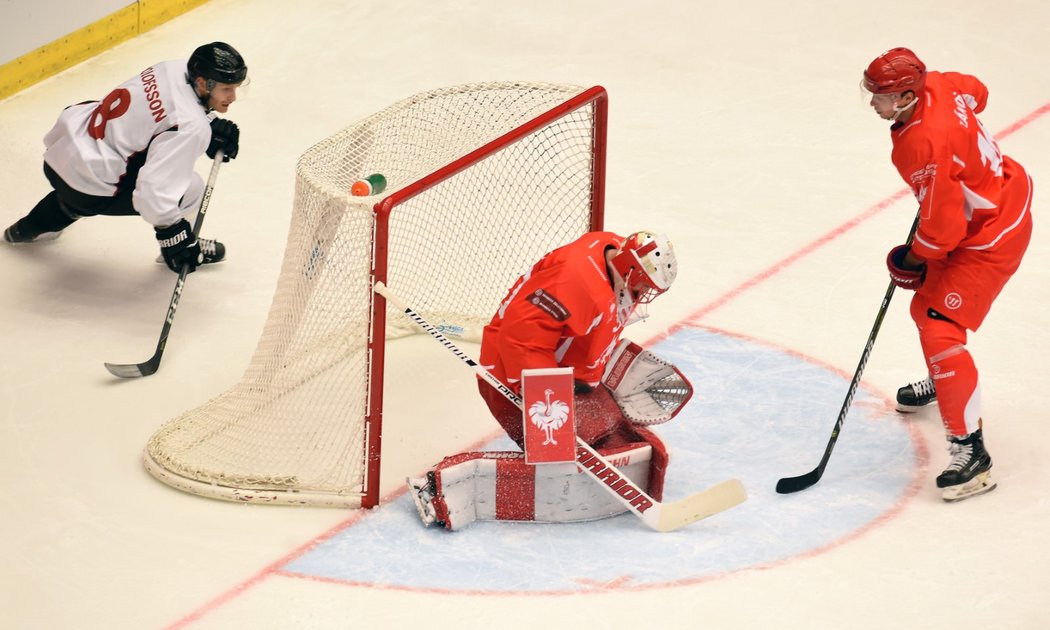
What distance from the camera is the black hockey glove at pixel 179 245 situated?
545 centimetres

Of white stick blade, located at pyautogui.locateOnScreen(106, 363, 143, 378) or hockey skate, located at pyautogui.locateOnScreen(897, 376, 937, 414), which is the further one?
white stick blade, located at pyautogui.locateOnScreen(106, 363, 143, 378)

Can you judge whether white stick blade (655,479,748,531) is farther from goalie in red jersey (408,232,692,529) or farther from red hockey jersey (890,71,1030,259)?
red hockey jersey (890,71,1030,259)

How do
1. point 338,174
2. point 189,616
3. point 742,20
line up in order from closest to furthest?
point 189,616 < point 338,174 < point 742,20

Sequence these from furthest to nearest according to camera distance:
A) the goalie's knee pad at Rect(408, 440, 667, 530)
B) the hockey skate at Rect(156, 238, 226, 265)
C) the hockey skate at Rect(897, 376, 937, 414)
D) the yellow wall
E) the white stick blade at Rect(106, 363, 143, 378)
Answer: the yellow wall < the hockey skate at Rect(156, 238, 226, 265) < the white stick blade at Rect(106, 363, 143, 378) < the hockey skate at Rect(897, 376, 937, 414) < the goalie's knee pad at Rect(408, 440, 667, 530)

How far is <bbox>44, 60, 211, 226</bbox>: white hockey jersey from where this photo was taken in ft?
17.6

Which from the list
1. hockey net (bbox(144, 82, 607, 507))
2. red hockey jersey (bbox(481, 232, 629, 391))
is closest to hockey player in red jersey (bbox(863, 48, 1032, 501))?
red hockey jersey (bbox(481, 232, 629, 391))

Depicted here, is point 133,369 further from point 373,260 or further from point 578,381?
point 578,381

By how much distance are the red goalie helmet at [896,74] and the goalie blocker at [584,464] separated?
951 millimetres

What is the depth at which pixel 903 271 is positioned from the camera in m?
4.57

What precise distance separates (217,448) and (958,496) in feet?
6.85

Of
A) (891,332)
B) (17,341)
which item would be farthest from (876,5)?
(17,341)

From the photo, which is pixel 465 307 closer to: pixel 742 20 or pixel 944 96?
pixel 944 96

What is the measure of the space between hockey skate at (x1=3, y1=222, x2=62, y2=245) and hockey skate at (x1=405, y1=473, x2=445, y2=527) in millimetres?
2286

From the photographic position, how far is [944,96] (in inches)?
175
